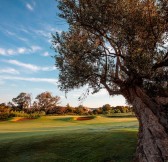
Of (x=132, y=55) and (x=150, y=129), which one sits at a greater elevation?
(x=132, y=55)

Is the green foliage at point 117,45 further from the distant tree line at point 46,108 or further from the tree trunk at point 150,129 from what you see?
the distant tree line at point 46,108

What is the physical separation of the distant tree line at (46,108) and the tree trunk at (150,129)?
37631mm

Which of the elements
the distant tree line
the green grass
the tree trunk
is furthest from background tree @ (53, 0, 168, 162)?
the distant tree line

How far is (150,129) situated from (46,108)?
70.1 m

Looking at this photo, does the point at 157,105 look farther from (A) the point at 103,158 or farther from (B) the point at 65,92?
(B) the point at 65,92

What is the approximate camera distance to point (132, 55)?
1440cm

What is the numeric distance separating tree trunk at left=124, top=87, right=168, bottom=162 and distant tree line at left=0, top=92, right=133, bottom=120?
3763cm

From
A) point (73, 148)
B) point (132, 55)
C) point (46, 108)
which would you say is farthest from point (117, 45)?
point (46, 108)

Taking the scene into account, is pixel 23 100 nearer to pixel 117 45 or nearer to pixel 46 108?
pixel 46 108

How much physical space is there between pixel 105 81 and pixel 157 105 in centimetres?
311

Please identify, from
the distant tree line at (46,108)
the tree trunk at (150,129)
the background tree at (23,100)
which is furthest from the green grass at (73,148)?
the background tree at (23,100)

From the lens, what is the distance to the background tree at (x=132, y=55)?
579 inches

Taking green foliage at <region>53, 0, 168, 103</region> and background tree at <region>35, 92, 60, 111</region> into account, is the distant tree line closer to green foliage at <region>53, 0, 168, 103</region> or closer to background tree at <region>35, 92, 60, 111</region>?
background tree at <region>35, 92, 60, 111</region>

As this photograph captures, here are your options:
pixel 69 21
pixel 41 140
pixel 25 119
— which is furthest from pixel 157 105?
pixel 25 119
